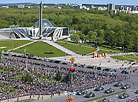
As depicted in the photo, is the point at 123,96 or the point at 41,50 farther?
the point at 41,50

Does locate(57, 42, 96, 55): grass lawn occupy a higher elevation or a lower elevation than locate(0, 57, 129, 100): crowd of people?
lower

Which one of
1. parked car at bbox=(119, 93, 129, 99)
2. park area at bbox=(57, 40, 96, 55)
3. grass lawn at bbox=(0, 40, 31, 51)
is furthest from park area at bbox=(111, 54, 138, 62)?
parked car at bbox=(119, 93, 129, 99)

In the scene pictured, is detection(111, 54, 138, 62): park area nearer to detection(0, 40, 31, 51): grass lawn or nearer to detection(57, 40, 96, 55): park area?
detection(57, 40, 96, 55): park area

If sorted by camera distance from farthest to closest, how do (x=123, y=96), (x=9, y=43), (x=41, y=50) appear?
1. (x=9, y=43)
2. (x=41, y=50)
3. (x=123, y=96)

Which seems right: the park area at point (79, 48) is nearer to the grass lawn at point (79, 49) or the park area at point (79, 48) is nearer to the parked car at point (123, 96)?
the grass lawn at point (79, 49)

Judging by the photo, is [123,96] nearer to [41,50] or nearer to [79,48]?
[41,50]

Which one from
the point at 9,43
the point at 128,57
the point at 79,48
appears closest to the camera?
the point at 128,57

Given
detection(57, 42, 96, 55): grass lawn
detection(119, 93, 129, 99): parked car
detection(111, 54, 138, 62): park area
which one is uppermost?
detection(119, 93, 129, 99): parked car

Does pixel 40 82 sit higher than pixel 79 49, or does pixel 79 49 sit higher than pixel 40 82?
pixel 40 82

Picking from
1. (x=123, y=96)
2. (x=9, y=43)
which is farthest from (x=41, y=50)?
(x=123, y=96)

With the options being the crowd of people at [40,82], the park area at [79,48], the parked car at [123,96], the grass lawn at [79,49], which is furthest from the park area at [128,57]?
the parked car at [123,96]

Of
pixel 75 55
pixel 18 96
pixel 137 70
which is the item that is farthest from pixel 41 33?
pixel 18 96
